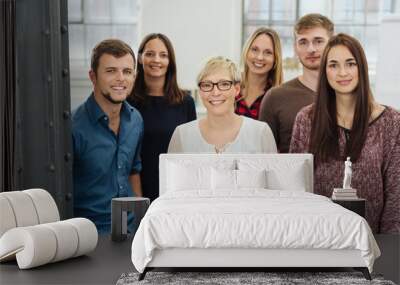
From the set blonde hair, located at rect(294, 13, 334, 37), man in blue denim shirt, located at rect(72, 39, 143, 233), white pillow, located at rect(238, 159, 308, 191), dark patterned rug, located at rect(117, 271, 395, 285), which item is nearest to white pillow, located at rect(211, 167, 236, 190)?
white pillow, located at rect(238, 159, 308, 191)

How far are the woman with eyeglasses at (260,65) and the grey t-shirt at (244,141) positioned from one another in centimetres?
23

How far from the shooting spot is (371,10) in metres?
6.75

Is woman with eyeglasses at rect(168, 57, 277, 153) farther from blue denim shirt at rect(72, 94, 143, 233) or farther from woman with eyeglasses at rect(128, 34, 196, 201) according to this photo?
blue denim shirt at rect(72, 94, 143, 233)

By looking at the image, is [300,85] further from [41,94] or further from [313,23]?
[41,94]

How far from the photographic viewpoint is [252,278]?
189 inches

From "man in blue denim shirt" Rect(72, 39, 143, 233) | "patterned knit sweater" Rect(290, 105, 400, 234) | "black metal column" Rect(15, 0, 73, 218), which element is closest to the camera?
"black metal column" Rect(15, 0, 73, 218)

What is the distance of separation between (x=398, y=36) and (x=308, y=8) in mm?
873

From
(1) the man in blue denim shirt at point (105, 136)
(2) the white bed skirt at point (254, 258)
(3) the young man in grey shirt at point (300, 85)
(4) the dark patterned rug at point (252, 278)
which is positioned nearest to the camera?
(4) the dark patterned rug at point (252, 278)

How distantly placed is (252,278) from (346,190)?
177cm

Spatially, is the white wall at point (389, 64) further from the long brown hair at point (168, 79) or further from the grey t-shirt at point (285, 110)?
the long brown hair at point (168, 79)

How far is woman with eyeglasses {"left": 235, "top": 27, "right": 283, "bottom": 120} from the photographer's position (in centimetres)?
669

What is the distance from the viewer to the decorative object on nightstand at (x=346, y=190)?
6.24 m

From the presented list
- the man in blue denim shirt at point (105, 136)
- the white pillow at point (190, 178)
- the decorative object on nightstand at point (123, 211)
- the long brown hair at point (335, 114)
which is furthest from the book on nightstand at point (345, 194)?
the man in blue denim shirt at point (105, 136)

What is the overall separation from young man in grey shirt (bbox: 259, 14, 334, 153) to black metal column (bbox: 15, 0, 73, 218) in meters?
1.90
